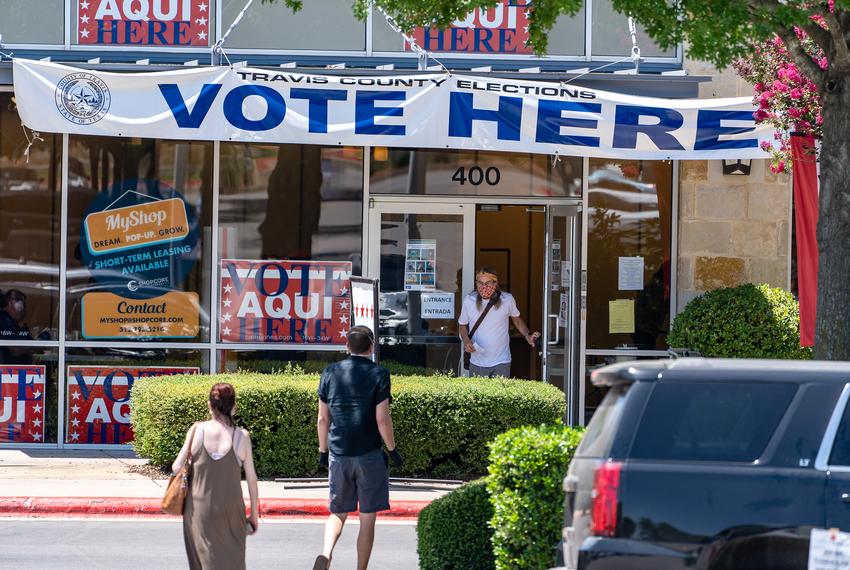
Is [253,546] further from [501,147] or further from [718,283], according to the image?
[718,283]

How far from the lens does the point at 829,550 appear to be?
16.9 ft

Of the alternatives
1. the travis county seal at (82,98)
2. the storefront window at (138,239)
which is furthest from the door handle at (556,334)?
the travis county seal at (82,98)

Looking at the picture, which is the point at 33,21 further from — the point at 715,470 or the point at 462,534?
Result: the point at 715,470

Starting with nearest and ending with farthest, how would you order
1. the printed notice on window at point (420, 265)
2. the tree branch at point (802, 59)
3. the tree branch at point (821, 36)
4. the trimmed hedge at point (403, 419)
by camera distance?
1. the tree branch at point (802, 59)
2. the tree branch at point (821, 36)
3. the trimmed hedge at point (403, 419)
4. the printed notice on window at point (420, 265)

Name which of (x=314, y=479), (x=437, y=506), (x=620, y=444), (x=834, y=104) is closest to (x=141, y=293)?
(x=314, y=479)

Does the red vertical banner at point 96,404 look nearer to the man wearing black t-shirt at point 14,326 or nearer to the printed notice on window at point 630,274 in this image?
the man wearing black t-shirt at point 14,326

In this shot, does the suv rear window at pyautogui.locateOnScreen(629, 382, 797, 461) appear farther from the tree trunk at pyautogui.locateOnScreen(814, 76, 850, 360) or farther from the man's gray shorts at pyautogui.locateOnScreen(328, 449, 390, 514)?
the man's gray shorts at pyautogui.locateOnScreen(328, 449, 390, 514)

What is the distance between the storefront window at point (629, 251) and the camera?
14.0 meters

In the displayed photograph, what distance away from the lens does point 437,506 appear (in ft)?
25.0

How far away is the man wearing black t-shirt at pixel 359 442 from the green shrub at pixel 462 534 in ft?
1.85

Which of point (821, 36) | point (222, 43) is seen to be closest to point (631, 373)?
point (821, 36)

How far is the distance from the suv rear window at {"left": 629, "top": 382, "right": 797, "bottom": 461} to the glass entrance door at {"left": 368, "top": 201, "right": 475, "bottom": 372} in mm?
8654

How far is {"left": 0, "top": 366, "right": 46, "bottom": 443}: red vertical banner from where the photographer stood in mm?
13531

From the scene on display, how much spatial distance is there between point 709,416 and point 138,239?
9477 mm
